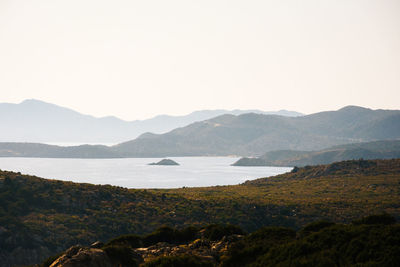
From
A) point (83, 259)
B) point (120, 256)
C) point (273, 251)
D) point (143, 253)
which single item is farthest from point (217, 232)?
point (83, 259)

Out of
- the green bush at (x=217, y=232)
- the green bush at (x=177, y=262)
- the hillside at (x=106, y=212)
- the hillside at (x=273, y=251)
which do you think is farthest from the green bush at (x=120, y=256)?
the hillside at (x=106, y=212)

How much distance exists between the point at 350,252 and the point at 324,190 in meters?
99.5

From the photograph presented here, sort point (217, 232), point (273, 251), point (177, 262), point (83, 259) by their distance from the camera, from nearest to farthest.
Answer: point (83, 259) < point (177, 262) < point (273, 251) < point (217, 232)

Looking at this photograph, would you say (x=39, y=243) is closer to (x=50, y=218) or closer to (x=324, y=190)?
(x=50, y=218)

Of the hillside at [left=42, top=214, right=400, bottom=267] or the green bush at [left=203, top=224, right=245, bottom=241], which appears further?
the green bush at [left=203, top=224, right=245, bottom=241]

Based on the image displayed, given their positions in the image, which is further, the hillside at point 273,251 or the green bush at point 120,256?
the green bush at point 120,256

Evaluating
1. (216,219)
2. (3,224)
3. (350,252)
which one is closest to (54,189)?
(3,224)

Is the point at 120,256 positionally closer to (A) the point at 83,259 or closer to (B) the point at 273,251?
(A) the point at 83,259

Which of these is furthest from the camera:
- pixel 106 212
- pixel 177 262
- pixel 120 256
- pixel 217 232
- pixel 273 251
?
pixel 106 212

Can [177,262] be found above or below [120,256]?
above

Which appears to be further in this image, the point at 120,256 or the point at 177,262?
the point at 120,256

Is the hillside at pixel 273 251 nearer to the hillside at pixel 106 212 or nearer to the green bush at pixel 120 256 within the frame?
the green bush at pixel 120 256

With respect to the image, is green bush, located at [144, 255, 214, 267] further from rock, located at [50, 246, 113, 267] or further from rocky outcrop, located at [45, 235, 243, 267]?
rock, located at [50, 246, 113, 267]

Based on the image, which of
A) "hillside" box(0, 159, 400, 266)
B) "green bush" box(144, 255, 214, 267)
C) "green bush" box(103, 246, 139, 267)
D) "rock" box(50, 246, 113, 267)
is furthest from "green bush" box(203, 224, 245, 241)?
"hillside" box(0, 159, 400, 266)
